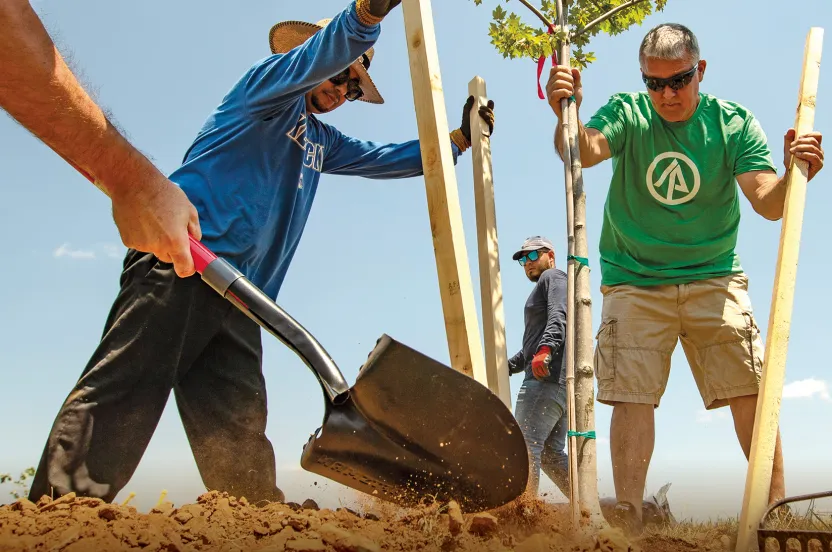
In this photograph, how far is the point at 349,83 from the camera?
3354 mm

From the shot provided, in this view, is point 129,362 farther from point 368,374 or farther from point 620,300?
point 620,300

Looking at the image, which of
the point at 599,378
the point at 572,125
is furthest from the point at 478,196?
the point at 599,378

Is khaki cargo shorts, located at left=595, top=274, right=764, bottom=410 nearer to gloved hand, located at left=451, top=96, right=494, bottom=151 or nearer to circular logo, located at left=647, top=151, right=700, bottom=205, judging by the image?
circular logo, located at left=647, top=151, right=700, bottom=205

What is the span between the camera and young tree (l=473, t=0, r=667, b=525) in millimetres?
2414

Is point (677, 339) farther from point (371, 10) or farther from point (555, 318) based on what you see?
point (371, 10)

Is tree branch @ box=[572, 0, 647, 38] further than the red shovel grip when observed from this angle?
Yes

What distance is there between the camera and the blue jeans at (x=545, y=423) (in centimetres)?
454

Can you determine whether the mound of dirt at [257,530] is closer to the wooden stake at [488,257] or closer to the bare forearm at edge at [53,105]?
the wooden stake at [488,257]

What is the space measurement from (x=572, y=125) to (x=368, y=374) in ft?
4.78

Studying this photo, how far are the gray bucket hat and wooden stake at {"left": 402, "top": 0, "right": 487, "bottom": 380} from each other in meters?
2.64

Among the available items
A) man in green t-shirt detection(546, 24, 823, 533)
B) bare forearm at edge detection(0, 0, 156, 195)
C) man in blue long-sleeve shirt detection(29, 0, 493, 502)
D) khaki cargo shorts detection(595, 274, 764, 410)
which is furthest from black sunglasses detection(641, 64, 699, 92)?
bare forearm at edge detection(0, 0, 156, 195)

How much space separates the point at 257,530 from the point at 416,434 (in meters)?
0.51

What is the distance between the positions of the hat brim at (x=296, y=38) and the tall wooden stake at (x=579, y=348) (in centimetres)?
110

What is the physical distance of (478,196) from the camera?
3104 mm
